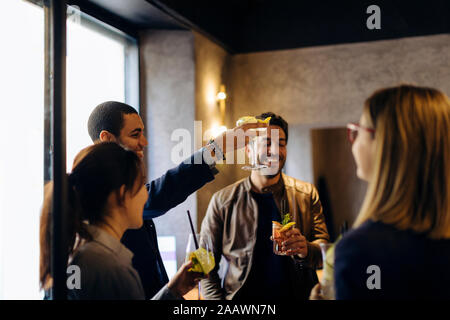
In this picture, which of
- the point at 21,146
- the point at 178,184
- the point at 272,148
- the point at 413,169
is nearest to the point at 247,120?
the point at 272,148

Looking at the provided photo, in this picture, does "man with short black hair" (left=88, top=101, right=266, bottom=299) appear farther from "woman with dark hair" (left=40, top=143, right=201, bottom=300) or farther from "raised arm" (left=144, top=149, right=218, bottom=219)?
"woman with dark hair" (left=40, top=143, right=201, bottom=300)

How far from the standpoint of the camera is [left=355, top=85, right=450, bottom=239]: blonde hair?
3.02 feet

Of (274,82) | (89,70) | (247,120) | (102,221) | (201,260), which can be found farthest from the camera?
(274,82)

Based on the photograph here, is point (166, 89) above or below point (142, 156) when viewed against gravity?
above

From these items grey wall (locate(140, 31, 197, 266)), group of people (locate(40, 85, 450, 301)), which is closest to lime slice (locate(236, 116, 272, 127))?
group of people (locate(40, 85, 450, 301))

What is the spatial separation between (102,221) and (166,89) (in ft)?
7.59

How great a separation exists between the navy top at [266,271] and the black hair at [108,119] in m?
0.84

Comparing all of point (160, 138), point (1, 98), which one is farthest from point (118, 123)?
point (160, 138)

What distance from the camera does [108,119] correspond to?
5.28 ft

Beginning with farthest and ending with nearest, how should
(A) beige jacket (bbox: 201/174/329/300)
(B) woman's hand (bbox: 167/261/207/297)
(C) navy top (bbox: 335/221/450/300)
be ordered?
(A) beige jacket (bbox: 201/174/329/300), (B) woman's hand (bbox: 167/261/207/297), (C) navy top (bbox: 335/221/450/300)

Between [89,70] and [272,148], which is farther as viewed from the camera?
[89,70]

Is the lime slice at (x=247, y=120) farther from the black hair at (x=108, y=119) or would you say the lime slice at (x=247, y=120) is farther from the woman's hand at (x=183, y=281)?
the woman's hand at (x=183, y=281)

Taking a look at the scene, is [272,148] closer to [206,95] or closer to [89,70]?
[89,70]

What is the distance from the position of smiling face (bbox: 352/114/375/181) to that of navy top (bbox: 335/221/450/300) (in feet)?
0.48
